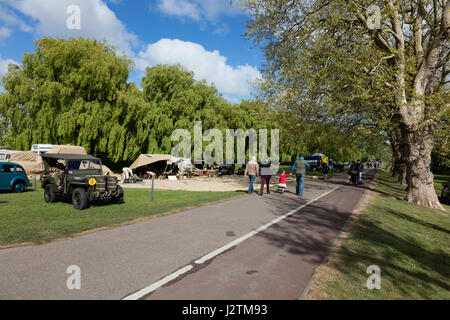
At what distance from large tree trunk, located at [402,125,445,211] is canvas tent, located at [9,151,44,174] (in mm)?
23987

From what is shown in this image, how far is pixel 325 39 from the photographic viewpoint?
45.1 feet

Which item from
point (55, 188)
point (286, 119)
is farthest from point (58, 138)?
point (286, 119)

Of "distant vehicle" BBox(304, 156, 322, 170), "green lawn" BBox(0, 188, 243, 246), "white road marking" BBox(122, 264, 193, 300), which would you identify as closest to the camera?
"white road marking" BBox(122, 264, 193, 300)

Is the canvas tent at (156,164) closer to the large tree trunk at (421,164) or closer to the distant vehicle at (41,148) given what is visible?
the distant vehicle at (41,148)

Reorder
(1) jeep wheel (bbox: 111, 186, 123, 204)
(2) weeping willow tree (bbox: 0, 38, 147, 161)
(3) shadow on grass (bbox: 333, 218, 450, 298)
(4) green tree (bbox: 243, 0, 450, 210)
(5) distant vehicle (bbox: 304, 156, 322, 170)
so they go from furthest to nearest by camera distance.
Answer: (5) distant vehicle (bbox: 304, 156, 322, 170) → (2) weeping willow tree (bbox: 0, 38, 147, 161) → (4) green tree (bbox: 243, 0, 450, 210) → (1) jeep wheel (bbox: 111, 186, 123, 204) → (3) shadow on grass (bbox: 333, 218, 450, 298)

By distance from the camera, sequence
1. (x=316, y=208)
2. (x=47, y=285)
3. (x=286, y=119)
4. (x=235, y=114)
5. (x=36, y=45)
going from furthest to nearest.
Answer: (x=235, y=114) → (x=36, y=45) → (x=286, y=119) → (x=316, y=208) → (x=47, y=285)

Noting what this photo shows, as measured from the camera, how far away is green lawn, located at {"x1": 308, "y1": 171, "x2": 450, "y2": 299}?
157 inches

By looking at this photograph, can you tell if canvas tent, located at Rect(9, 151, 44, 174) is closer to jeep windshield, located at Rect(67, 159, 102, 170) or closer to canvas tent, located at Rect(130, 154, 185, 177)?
canvas tent, located at Rect(130, 154, 185, 177)

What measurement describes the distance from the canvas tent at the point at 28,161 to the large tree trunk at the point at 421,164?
2399 cm

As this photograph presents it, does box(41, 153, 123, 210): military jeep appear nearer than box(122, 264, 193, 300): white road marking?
No

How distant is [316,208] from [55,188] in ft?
34.3

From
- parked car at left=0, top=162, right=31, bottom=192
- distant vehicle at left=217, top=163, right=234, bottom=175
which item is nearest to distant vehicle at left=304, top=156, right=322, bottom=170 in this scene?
distant vehicle at left=217, top=163, right=234, bottom=175
